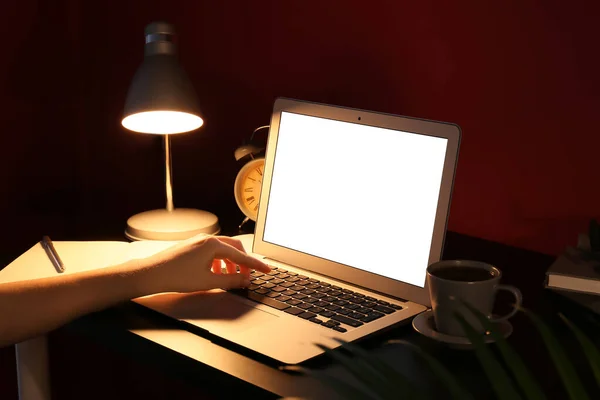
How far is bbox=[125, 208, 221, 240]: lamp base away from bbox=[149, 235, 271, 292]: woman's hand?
274 mm

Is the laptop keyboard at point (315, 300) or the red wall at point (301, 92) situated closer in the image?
the laptop keyboard at point (315, 300)

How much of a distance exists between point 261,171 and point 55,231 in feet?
2.46

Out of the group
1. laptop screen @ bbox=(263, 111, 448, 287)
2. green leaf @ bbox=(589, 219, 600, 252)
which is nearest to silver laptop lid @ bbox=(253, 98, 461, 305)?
laptop screen @ bbox=(263, 111, 448, 287)

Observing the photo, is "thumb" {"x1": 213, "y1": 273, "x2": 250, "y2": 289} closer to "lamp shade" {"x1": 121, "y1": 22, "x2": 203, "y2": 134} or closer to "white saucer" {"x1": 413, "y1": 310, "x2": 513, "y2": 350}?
"white saucer" {"x1": 413, "y1": 310, "x2": 513, "y2": 350}

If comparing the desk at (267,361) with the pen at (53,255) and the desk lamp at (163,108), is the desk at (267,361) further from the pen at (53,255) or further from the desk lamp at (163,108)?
the desk lamp at (163,108)

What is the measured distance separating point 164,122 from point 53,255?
373 millimetres

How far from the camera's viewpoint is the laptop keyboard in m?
1.08

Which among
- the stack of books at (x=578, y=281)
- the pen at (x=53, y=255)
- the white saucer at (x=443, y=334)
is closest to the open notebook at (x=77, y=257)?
the pen at (x=53, y=255)

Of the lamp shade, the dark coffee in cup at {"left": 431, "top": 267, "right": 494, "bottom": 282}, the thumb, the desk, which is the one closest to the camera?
the desk

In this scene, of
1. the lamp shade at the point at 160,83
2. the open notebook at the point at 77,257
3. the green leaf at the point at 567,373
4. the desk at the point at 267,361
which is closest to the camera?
the green leaf at the point at 567,373

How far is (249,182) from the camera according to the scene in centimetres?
153

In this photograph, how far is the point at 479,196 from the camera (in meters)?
1.47

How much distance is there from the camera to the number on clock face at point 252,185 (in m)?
1.53

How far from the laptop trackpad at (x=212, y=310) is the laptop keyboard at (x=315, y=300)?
0.03m
